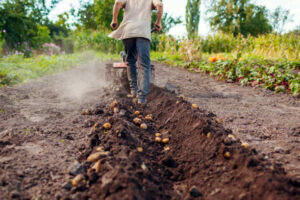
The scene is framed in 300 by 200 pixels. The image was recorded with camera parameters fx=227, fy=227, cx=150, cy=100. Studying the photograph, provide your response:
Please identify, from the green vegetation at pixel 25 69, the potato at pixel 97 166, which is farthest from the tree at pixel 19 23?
the potato at pixel 97 166

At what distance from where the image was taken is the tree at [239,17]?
29570 millimetres

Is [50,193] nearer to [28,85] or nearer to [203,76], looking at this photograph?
[28,85]

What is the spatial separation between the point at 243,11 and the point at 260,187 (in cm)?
3389

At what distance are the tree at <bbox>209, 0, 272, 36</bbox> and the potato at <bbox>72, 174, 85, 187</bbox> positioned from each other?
1217 inches

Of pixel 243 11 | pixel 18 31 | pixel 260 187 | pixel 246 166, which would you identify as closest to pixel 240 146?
pixel 246 166

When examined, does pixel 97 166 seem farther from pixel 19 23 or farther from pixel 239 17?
pixel 239 17

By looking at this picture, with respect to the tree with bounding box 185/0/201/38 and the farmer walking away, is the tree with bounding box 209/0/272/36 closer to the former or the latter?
the tree with bounding box 185/0/201/38

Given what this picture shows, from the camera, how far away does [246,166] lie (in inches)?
54.4

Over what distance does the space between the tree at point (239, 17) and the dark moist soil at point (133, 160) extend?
29.9 metres

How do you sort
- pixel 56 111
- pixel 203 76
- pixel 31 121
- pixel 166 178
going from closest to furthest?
1. pixel 166 178
2. pixel 31 121
3. pixel 56 111
4. pixel 203 76

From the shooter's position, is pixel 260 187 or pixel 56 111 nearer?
pixel 260 187

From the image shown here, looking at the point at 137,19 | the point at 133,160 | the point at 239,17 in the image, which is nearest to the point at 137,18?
the point at 137,19

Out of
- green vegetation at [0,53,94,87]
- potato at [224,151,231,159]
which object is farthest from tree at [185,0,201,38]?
potato at [224,151,231,159]

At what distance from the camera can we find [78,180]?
1.36 metres
